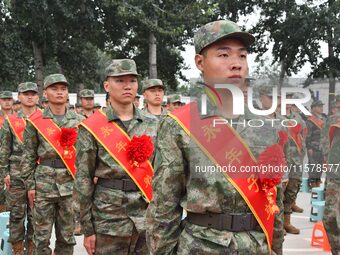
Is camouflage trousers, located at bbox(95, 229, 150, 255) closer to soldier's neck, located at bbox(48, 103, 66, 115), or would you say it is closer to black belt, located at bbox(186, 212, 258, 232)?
black belt, located at bbox(186, 212, 258, 232)

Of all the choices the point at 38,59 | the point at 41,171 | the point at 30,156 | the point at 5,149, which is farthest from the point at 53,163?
the point at 38,59

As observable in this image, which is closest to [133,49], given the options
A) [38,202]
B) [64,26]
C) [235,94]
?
[64,26]

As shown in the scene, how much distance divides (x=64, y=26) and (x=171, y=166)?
1953cm

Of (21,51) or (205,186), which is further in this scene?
(21,51)

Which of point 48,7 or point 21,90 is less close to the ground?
point 48,7

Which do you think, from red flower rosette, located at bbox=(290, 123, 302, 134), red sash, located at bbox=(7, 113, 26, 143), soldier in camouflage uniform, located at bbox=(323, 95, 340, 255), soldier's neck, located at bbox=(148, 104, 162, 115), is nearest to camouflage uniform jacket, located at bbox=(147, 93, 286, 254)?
soldier in camouflage uniform, located at bbox=(323, 95, 340, 255)

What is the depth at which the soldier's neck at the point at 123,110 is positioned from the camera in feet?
14.3

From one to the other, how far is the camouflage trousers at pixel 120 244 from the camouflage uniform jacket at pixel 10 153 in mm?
2794

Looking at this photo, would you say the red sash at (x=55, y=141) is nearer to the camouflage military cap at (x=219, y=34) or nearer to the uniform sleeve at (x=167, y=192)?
the uniform sleeve at (x=167, y=192)

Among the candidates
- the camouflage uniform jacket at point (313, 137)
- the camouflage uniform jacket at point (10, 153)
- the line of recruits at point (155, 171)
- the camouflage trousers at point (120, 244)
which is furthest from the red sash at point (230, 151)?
the camouflage uniform jacket at point (313, 137)

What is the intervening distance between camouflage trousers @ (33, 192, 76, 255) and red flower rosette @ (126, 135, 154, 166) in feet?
4.90

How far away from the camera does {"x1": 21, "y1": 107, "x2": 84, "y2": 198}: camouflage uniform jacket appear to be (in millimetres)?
5316

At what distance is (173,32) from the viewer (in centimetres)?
1962

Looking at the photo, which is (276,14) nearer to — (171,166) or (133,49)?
(133,49)
